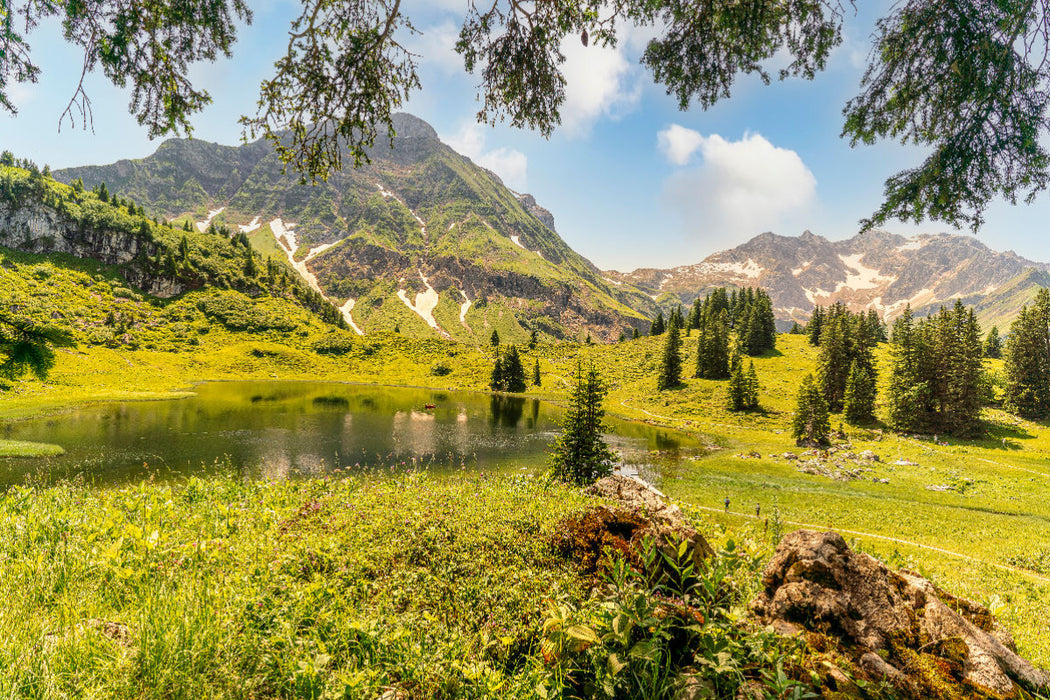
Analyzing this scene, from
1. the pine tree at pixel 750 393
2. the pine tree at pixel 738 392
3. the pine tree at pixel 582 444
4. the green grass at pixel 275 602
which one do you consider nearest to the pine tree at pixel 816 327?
the pine tree at pixel 750 393

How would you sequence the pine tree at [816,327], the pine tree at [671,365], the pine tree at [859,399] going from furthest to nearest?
the pine tree at [816,327] < the pine tree at [671,365] < the pine tree at [859,399]

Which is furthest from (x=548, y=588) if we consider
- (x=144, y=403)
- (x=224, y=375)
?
(x=224, y=375)

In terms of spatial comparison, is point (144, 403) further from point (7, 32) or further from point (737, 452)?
point (737, 452)

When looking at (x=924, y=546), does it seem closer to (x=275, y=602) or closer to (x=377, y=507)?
(x=377, y=507)

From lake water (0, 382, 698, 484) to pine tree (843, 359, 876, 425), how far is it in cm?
2891

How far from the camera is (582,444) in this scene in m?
20.3

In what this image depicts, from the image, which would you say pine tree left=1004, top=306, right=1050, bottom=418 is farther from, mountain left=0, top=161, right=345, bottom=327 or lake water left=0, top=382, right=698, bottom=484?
mountain left=0, top=161, right=345, bottom=327

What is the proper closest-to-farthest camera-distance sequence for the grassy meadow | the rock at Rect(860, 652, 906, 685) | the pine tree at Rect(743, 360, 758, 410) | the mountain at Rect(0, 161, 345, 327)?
1. the rock at Rect(860, 652, 906, 685)
2. the grassy meadow
3. the pine tree at Rect(743, 360, 758, 410)
4. the mountain at Rect(0, 161, 345, 327)

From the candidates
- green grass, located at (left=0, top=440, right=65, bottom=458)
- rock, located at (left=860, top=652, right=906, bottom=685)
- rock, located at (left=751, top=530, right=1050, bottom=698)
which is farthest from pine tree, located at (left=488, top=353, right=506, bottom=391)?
rock, located at (left=860, top=652, right=906, bottom=685)

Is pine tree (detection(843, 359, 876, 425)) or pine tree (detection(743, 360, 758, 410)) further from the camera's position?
pine tree (detection(743, 360, 758, 410))

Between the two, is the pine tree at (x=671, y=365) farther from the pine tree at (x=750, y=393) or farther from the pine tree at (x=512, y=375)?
the pine tree at (x=512, y=375)

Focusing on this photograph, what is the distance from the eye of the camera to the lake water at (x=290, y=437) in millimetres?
29859

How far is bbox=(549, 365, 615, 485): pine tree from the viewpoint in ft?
64.8

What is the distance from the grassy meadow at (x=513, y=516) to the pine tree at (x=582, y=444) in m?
5.54
